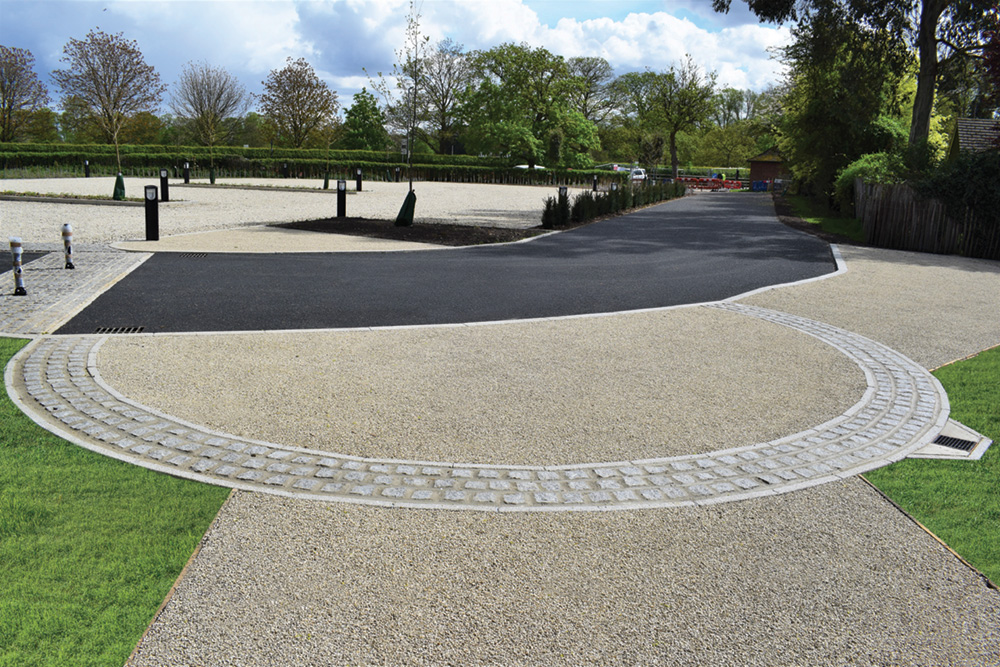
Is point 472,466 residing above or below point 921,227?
below

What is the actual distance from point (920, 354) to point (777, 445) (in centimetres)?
392

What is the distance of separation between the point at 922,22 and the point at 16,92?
67191 millimetres

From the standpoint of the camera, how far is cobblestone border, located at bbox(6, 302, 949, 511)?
4.36 meters

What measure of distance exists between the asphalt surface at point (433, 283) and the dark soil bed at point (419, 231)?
1038 mm

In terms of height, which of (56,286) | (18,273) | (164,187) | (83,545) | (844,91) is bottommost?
(83,545)

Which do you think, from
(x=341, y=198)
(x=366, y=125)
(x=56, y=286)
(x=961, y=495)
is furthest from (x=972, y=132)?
Answer: (x=366, y=125)

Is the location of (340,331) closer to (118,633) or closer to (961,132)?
(118,633)

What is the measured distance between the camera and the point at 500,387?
6449 mm

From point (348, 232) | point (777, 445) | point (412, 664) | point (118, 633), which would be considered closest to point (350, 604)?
point (412, 664)

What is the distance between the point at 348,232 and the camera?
1830 centimetres

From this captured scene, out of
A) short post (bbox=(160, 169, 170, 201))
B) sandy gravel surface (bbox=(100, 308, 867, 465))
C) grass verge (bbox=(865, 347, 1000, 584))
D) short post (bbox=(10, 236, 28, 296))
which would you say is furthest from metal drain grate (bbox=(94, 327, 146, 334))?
short post (bbox=(160, 169, 170, 201))

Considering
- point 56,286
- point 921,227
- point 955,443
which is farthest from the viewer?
point 921,227

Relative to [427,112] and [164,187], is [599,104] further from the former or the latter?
[164,187]

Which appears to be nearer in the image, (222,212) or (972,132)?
(222,212)
